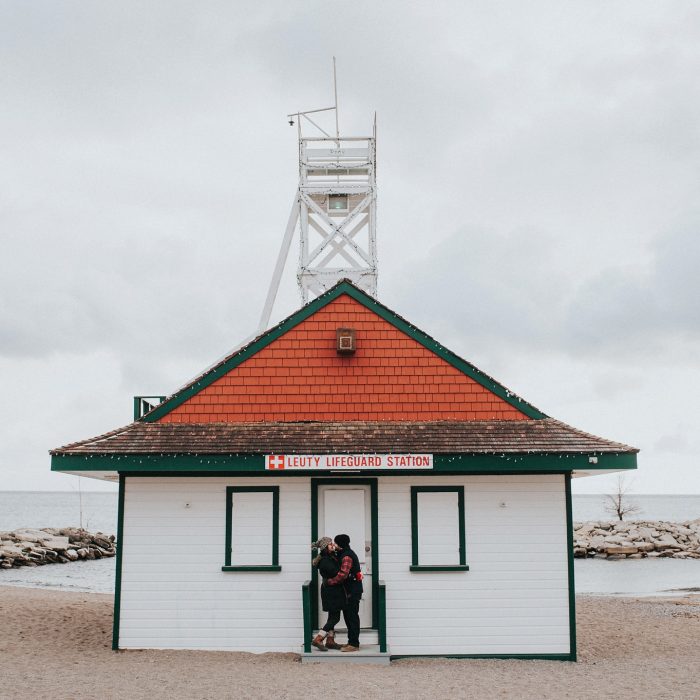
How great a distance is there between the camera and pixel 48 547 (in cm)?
4272

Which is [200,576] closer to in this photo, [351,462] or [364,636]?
[364,636]

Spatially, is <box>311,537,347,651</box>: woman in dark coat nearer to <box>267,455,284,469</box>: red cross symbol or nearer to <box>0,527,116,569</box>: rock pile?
<box>267,455,284,469</box>: red cross symbol

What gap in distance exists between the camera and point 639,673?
Result: 38.4ft

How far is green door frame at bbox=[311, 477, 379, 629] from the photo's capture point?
41.8 ft

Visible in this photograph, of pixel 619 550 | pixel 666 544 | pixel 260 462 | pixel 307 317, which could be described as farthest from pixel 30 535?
pixel 260 462

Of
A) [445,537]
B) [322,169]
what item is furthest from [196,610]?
[322,169]

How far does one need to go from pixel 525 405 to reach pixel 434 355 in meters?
1.72

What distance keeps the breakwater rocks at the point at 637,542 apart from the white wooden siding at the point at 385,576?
32925 millimetres

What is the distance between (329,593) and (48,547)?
35.0 meters

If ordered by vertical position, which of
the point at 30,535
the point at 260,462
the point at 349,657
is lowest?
the point at 30,535

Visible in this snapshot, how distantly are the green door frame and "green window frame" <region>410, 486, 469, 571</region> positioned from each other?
566 millimetres

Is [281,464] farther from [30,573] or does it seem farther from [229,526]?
[30,573]

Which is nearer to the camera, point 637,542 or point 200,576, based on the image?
point 200,576

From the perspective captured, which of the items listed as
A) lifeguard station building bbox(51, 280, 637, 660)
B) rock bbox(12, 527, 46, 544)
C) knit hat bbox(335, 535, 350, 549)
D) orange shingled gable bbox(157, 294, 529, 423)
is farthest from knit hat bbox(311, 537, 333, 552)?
rock bbox(12, 527, 46, 544)
